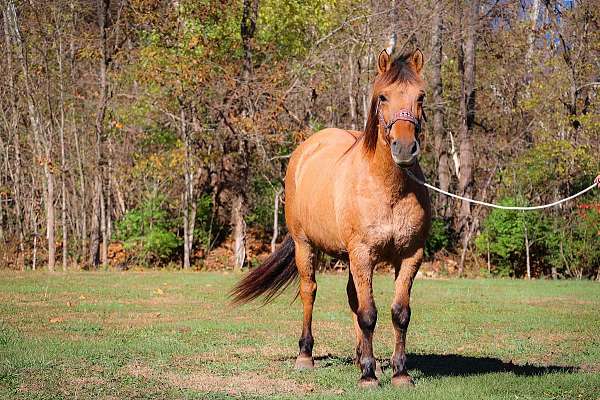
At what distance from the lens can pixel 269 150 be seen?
24.8 m

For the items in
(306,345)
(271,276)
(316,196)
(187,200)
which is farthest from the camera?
(187,200)

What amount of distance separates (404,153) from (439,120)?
21.9 m

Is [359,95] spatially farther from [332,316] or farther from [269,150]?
[332,316]

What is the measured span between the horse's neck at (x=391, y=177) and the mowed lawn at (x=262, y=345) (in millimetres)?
1642

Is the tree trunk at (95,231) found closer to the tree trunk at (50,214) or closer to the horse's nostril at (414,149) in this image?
the tree trunk at (50,214)

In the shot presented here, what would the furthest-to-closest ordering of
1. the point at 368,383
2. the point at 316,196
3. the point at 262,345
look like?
the point at 262,345, the point at 316,196, the point at 368,383

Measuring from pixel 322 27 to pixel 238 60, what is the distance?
268 centimetres

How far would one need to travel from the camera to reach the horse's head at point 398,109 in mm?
6863

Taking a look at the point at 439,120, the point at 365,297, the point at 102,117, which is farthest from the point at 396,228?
the point at 439,120

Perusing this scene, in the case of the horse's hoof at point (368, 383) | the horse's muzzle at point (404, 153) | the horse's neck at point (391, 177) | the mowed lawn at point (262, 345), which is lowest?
the mowed lawn at point (262, 345)

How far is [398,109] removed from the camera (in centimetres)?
708

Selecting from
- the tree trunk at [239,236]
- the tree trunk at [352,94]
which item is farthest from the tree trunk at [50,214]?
the tree trunk at [352,94]

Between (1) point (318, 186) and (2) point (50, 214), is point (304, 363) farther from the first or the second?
(2) point (50, 214)

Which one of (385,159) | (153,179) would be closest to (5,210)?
(153,179)
